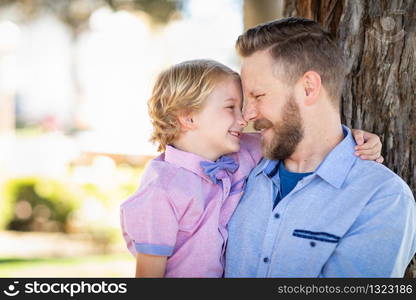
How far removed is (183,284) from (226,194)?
0.39 metres

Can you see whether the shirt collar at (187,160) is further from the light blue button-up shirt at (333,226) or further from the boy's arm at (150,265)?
the boy's arm at (150,265)

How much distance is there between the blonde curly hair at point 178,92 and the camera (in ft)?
8.94

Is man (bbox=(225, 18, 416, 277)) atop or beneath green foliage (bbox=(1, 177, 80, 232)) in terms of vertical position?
atop

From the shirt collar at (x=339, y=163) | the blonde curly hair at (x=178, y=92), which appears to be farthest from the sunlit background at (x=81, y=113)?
the shirt collar at (x=339, y=163)

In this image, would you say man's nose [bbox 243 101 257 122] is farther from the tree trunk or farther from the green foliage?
the green foliage

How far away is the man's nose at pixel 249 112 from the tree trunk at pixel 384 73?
49 centimetres

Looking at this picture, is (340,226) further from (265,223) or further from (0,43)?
(0,43)

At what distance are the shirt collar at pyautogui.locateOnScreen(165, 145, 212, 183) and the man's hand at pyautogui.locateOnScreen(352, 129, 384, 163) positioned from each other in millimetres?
577

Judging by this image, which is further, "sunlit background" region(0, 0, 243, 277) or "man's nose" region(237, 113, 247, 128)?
"sunlit background" region(0, 0, 243, 277)

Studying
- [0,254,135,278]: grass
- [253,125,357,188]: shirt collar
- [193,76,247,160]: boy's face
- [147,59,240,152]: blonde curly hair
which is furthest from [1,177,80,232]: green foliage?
[253,125,357,188]: shirt collar

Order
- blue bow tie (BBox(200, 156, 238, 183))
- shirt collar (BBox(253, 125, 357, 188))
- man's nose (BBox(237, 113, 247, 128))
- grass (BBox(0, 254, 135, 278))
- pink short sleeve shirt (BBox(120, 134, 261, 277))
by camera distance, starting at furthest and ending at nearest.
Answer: grass (BBox(0, 254, 135, 278)) → man's nose (BBox(237, 113, 247, 128)) → blue bow tie (BBox(200, 156, 238, 183)) → pink short sleeve shirt (BBox(120, 134, 261, 277)) → shirt collar (BBox(253, 125, 357, 188))

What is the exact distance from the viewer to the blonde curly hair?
2725 mm

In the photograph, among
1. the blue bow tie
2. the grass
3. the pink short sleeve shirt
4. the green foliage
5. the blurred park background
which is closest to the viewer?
the pink short sleeve shirt

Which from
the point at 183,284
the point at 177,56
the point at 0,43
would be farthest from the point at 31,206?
the point at 177,56
